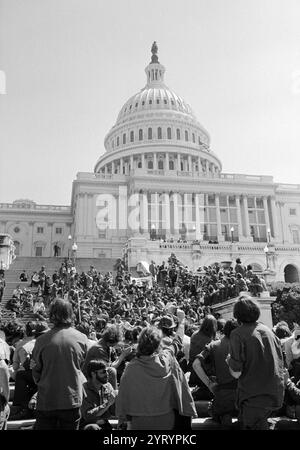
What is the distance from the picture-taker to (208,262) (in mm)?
51375

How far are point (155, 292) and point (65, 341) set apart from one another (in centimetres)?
2232

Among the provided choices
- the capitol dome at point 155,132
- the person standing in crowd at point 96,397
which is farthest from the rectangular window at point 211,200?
the person standing in crowd at point 96,397

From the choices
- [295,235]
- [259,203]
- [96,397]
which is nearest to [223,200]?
[259,203]

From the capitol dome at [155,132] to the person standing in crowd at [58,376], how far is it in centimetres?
8752

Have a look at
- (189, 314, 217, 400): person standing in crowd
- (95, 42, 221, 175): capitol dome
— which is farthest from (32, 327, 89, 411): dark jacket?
(95, 42, 221, 175): capitol dome

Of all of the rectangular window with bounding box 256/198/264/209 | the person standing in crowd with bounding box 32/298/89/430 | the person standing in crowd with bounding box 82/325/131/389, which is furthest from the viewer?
the rectangular window with bounding box 256/198/264/209

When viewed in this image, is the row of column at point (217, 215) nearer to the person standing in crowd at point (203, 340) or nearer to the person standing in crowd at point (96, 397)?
the person standing in crowd at point (203, 340)

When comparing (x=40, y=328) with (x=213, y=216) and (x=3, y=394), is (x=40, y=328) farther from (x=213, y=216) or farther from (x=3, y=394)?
(x=213, y=216)

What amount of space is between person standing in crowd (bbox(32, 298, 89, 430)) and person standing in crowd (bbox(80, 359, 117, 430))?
0.65 m

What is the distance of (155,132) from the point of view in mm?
99375

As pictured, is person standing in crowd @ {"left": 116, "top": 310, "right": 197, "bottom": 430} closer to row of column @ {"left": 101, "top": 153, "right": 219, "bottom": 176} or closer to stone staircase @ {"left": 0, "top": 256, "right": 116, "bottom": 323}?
stone staircase @ {"left": 0, "top": 256, "right": 116, "bottom": 323}

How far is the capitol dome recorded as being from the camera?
309ft
